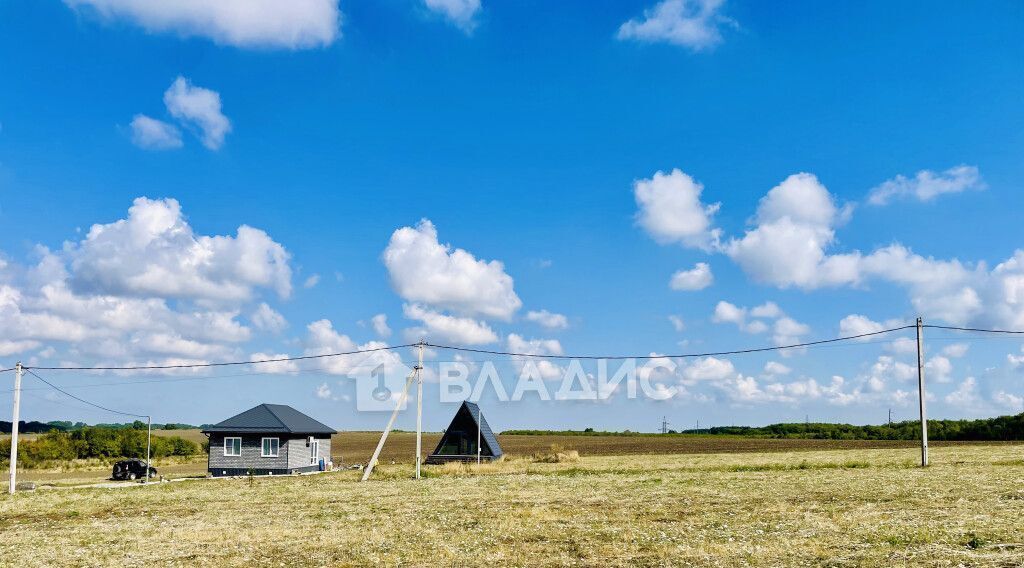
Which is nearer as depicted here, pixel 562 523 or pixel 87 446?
pixel 562 523

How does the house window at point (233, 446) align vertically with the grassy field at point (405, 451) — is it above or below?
above

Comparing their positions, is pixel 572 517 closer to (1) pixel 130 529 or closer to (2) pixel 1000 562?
(2) pixel 1000 562

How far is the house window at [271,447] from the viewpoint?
6181cm

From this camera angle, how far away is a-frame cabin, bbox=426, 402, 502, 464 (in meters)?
64.7

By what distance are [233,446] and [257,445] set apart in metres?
2.04

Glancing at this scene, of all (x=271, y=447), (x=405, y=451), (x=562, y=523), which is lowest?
(x=405, y=451)

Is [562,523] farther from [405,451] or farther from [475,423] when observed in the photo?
[405,451]

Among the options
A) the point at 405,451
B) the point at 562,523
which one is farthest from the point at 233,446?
the point at 562,523

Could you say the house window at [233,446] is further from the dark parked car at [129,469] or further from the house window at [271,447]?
the dark parked car at [129,469]

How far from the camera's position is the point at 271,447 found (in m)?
61.9

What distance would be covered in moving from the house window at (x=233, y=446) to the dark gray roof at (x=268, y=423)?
961mm

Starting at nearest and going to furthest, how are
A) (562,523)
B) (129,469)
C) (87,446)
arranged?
1. (562,523)
2. (129,469)
3. (87,446)

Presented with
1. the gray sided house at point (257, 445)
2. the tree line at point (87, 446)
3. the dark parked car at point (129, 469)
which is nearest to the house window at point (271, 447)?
the gray sided house at point (257, 445)

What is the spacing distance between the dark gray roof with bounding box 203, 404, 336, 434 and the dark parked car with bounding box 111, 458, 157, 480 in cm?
606
